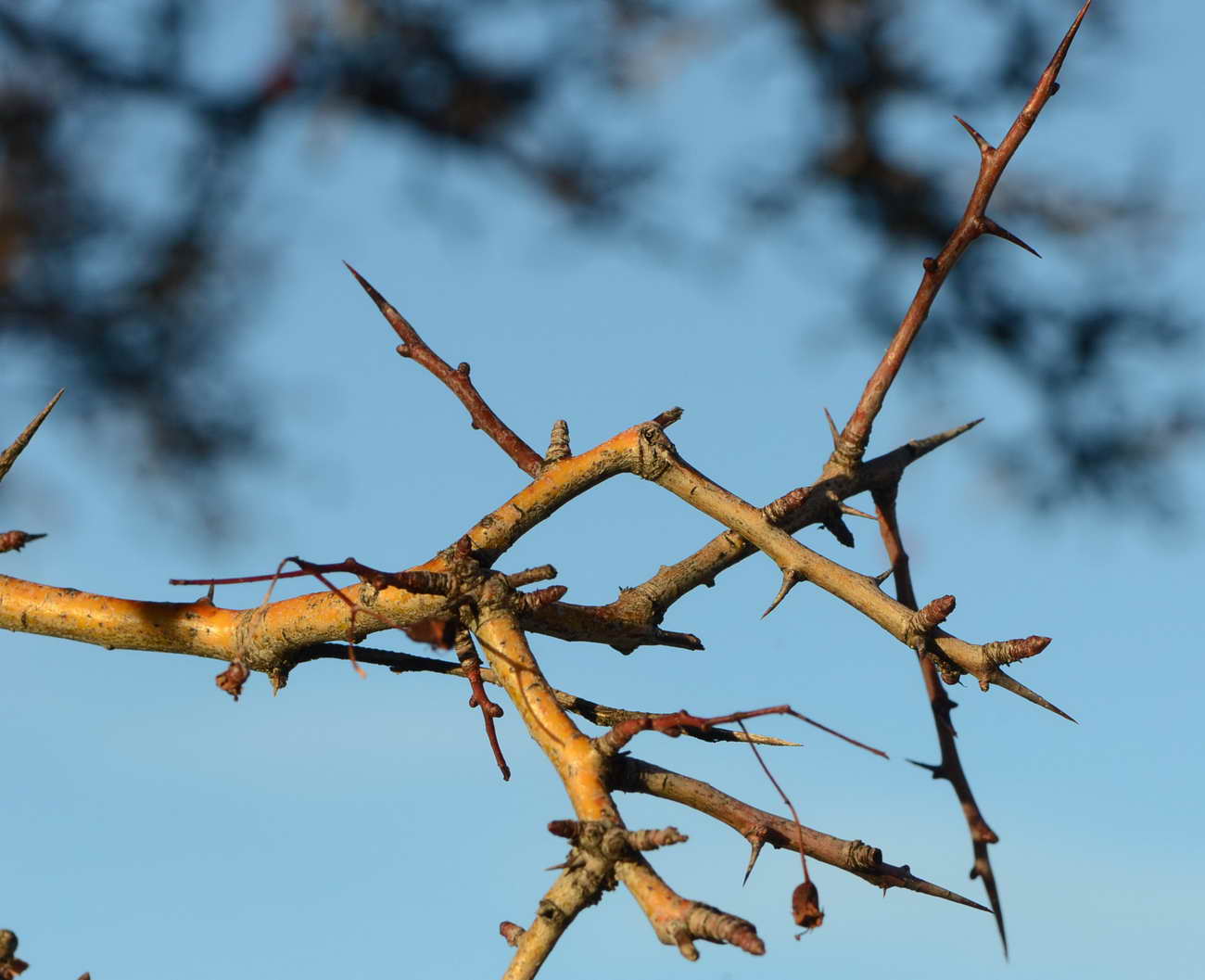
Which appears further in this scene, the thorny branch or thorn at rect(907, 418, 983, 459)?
thorn at rect(907, 418, 983, 459)

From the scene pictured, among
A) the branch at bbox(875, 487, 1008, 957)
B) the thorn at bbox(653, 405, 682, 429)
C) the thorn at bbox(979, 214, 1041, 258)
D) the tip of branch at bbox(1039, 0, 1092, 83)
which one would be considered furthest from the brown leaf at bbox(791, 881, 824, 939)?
the tip of branch at bbox(1039, 0, 1092, 83)

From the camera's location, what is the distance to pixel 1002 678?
37.8 inches

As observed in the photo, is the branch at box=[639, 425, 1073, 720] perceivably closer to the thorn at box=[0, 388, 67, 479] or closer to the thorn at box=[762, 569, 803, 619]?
the thorn at box=[762, 569, 803, 619]

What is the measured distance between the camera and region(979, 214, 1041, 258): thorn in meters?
1.13

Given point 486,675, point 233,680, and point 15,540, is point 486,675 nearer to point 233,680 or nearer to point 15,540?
point 233,680

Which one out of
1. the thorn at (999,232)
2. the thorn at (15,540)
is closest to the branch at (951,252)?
the thorn at (999,232)

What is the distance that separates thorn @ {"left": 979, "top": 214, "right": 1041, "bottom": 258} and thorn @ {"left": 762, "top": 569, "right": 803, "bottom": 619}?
38 cm

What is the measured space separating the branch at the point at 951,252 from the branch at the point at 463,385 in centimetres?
32

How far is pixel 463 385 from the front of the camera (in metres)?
1.21

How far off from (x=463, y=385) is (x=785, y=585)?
39 cm

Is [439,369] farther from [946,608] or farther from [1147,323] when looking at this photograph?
[1147,323]

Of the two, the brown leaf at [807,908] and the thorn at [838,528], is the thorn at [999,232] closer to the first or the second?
the thorn at [838,528]

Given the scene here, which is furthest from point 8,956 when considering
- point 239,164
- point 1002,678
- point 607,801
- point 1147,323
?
point 1147,323

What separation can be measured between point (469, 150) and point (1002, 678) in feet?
5.83
